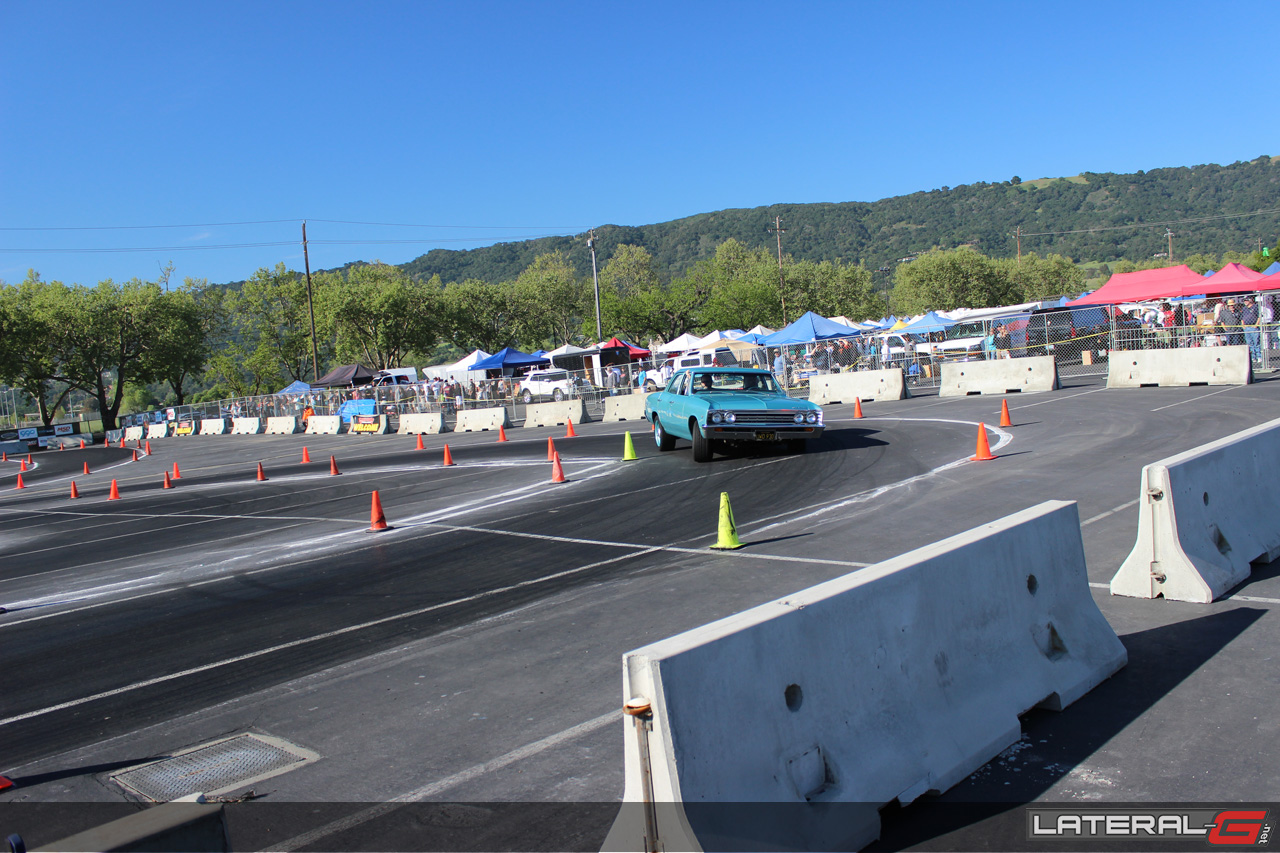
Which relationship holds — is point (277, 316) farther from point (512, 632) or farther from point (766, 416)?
point (512, 632)

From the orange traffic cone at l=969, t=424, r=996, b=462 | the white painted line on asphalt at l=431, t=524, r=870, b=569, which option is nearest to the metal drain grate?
the white painted line on asphalt at l=431, t=524, r=870, b=569

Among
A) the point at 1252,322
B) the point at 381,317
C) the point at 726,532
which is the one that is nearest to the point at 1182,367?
the point at 1252,322

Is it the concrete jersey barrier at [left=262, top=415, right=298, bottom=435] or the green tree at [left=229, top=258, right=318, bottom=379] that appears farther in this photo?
the green tree at [left=229, top=258, right=318, bottom=379]

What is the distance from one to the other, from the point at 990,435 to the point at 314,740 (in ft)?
45.0

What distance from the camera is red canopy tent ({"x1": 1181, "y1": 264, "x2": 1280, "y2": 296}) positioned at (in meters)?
34.1

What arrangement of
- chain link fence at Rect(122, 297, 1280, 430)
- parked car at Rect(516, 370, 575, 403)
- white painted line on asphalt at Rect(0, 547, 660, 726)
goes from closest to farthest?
white painted line on asphalt at Rect(0, 547, 660, 726) → chain link fence at Rect(122, 297, 1280, 430) → parked car at Rect(516, 370, 575, 403)

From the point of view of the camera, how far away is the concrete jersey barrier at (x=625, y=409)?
3325 centimetres

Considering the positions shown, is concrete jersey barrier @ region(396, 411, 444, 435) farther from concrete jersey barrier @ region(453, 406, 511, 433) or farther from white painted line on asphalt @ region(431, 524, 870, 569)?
white painted line on asphalt @ region(431, 524, 870, 569)

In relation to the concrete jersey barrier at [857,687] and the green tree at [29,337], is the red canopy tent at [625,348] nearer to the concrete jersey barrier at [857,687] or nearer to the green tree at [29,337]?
the green tree at [29,337]

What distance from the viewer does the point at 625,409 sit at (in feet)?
110

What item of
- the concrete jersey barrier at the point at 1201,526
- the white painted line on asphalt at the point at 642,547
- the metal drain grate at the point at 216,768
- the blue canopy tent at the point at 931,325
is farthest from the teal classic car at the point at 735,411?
the blue canopy tent at the point at 931,325

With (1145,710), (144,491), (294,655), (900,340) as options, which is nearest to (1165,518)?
(1145,710)

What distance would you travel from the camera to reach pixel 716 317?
77938 millimetres

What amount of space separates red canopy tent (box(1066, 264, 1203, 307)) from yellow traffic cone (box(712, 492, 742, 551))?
3017cm
